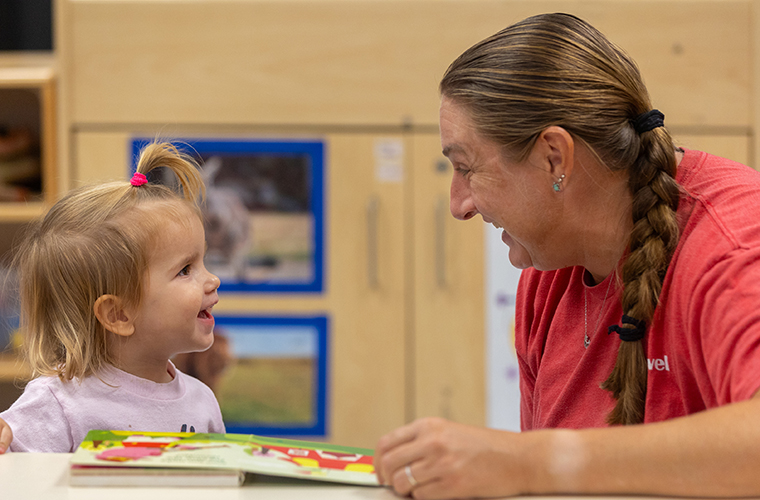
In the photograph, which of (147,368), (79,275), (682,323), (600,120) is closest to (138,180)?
(79,275)

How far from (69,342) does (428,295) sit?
54.0 inches

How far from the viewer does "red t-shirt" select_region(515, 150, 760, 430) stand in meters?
0.82

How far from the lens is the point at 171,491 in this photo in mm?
704

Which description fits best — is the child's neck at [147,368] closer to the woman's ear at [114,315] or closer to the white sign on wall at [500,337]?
the woman's ear at [114,315]

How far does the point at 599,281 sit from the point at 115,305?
30.7 inches


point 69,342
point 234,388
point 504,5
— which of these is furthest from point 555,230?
point 234,388

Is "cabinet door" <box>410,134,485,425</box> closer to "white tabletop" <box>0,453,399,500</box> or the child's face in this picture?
the child's face

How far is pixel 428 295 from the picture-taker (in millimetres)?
2342

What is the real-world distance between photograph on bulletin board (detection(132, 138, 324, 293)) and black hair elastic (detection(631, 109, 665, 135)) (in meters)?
1.43

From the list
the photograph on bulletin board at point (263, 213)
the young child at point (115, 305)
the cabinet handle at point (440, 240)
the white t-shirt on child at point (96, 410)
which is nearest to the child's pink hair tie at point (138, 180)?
the young child at point (115, 305)

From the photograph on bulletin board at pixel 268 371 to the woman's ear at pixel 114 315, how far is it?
1.19m

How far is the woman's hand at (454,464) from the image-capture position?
684 millimetres

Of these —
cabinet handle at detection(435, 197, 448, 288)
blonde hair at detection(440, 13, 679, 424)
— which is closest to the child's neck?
blonde hair at detection(440, 13, 679, 424)

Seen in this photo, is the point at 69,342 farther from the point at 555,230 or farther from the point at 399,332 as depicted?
the point at 399,332
